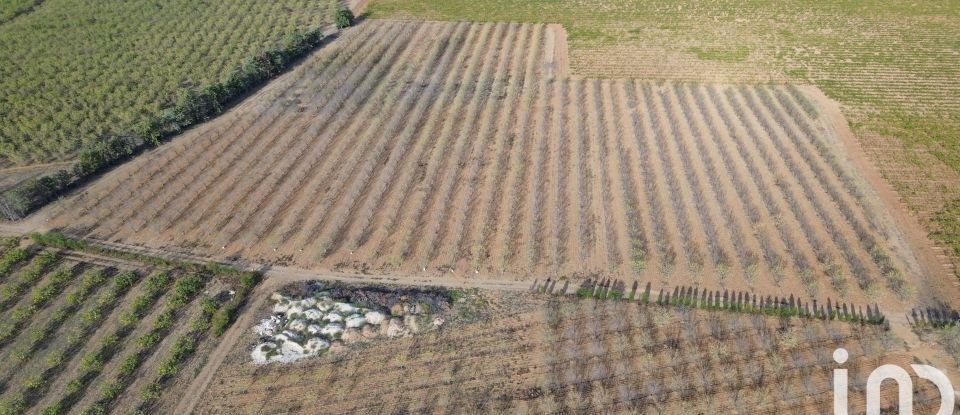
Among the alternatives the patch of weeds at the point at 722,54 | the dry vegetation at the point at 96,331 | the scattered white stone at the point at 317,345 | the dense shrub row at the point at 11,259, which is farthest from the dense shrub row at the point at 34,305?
the patch of weeds at the point at 722,54

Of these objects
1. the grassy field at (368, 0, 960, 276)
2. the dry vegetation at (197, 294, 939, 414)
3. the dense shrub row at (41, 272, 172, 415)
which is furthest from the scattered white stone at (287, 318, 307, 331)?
the grassy field at (368, 0, 960, 276)

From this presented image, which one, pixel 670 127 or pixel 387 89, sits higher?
pixel 387 89

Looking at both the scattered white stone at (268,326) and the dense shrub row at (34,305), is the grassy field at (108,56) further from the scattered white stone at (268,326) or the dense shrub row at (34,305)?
the scattered white stone at (268,326)

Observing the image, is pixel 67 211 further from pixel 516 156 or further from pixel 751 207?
pixel 751 207

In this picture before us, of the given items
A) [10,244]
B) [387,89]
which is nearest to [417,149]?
[387,89]

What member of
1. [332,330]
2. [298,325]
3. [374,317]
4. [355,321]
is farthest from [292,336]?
[374,317]

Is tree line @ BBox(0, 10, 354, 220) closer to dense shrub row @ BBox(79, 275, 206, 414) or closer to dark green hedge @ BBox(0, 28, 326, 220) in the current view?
dark green hedge @ BBox(0, 28, 326, 220)

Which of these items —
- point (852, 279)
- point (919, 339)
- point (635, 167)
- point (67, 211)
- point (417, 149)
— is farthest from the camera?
point (417, 149)
